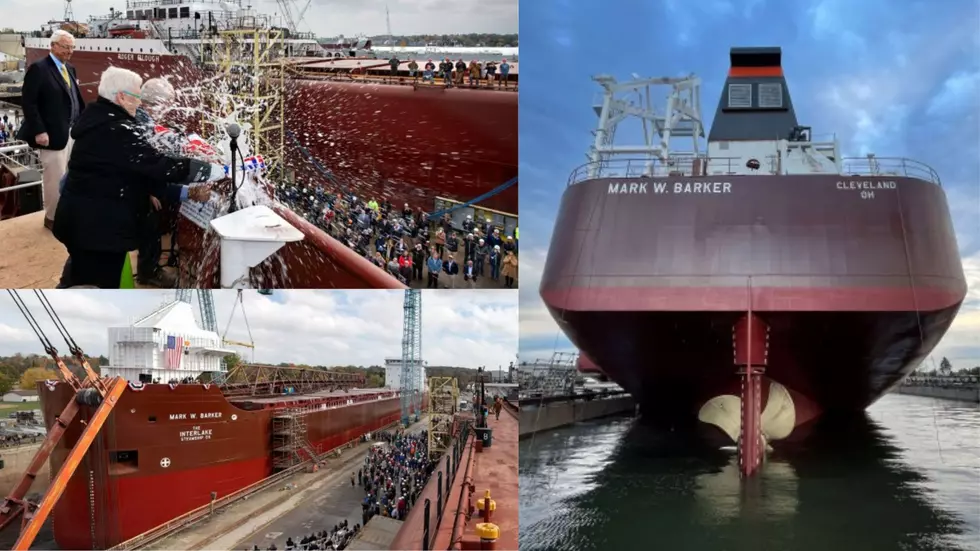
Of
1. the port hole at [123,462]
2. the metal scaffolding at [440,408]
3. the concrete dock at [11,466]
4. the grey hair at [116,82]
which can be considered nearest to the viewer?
the grey hair at [116,82]

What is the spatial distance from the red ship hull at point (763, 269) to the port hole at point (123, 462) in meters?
5.25

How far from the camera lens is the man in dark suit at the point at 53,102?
13.6 feet

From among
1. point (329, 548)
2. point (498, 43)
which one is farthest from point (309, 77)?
point (329, 548)

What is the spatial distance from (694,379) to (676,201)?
110 inches

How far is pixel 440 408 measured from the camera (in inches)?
477

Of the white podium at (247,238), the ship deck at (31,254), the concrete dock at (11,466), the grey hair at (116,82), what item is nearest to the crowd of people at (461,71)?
the white podium at (247,238)

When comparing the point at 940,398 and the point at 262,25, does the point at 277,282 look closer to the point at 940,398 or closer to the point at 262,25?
the point at 262,25

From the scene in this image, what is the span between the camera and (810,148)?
404 inches

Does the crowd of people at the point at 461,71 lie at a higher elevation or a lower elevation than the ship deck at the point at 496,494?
higher

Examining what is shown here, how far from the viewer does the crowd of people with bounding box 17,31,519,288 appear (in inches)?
163

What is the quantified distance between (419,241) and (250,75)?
1509 mm

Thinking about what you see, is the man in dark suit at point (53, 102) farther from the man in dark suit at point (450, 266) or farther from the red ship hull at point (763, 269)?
the red ship hull at point (763, 269)

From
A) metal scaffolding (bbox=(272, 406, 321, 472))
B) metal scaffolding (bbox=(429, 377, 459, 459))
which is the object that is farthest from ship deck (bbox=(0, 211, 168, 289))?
metal scaffolding (bbox=(272, 406, 321, 472))

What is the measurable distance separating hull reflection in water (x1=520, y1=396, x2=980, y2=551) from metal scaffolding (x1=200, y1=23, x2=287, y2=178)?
421 cm
